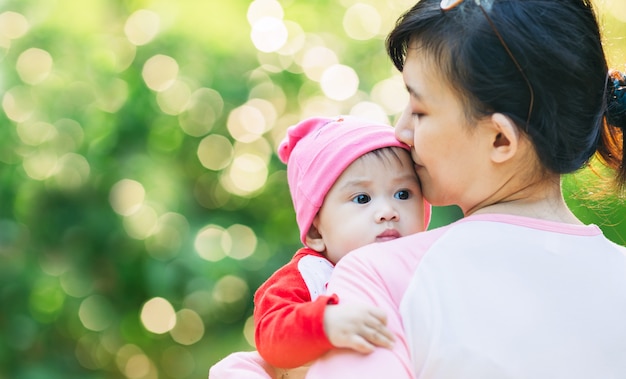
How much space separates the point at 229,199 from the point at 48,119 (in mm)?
1003

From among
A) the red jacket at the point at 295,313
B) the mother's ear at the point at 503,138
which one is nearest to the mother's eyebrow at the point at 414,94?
the mother's ear at the point at 503,138

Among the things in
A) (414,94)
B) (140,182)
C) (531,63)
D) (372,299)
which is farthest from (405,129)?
(140,182)

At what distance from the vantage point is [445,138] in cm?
152

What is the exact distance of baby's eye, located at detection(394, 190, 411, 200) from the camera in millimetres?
1780

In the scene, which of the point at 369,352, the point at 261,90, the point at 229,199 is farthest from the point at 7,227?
the point at 369,352

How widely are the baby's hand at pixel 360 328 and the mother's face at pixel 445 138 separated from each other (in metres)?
0.34

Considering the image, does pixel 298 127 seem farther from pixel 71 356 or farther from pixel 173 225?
pixel 71 356

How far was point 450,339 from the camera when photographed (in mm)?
1324

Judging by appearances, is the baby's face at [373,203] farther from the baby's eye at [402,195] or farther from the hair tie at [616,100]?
the hair tie at [616,100]

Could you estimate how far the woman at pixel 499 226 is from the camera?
1.34 metres

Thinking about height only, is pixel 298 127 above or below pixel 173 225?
above

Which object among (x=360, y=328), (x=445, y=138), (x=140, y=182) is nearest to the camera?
(x=360, y=328)

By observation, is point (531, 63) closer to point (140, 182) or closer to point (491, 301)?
point (491, 301)

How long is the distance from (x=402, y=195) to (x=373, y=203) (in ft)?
0.24
